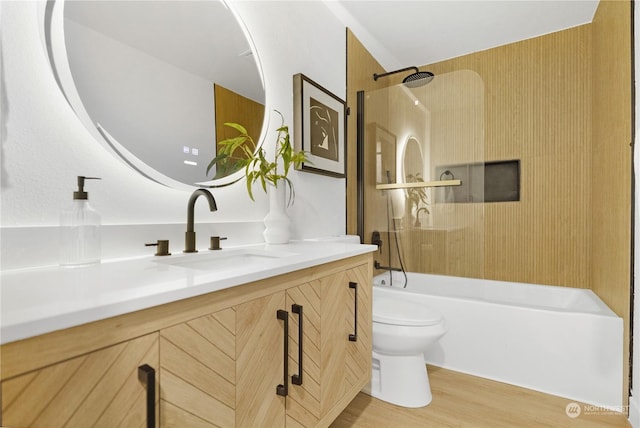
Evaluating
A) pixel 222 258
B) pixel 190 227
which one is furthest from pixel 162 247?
pixel 222 258

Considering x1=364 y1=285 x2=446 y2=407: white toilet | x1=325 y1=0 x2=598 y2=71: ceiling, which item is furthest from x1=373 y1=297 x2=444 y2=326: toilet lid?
x1=325 y1=0 x2=598 y2=71: ceiling

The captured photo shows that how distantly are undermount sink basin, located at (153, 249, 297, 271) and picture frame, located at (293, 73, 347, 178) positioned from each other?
673 mm

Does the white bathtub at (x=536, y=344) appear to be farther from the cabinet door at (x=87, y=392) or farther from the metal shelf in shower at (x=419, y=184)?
the cabinet door at (x=87, y=392)

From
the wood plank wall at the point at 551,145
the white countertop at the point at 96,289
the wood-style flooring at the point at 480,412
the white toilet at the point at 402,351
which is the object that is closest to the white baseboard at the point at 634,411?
the wood-style flooring at the point at 480,412

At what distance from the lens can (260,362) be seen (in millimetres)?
856

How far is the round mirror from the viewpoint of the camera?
946 mm

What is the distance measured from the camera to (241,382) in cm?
80

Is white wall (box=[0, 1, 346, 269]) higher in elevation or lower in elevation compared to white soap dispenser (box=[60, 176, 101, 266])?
higher

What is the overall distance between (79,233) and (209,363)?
0.53 m

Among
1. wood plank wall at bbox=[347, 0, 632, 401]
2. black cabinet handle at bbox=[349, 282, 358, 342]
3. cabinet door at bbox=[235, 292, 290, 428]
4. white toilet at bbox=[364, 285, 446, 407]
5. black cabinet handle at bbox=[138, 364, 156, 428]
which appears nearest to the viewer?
black cabinet handle at bbox=[138, 364, 156, 428]

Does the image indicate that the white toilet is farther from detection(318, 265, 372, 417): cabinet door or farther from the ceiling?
the ceiling

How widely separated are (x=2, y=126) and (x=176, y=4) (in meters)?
0.79

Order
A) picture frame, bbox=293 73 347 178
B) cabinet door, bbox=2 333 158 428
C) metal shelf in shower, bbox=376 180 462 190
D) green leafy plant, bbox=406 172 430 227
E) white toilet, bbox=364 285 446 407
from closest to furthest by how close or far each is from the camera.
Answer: cabinet door, bbox=2 333 158 428 → white toilet, bbox=364 285 446 407 → picture frame, bbox=293 73 347 178 → metal shelf in shower, bbox=376 180 462 190 → green leafy plant, bbox=406 172 430 227

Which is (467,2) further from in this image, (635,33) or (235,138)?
(235,138)
